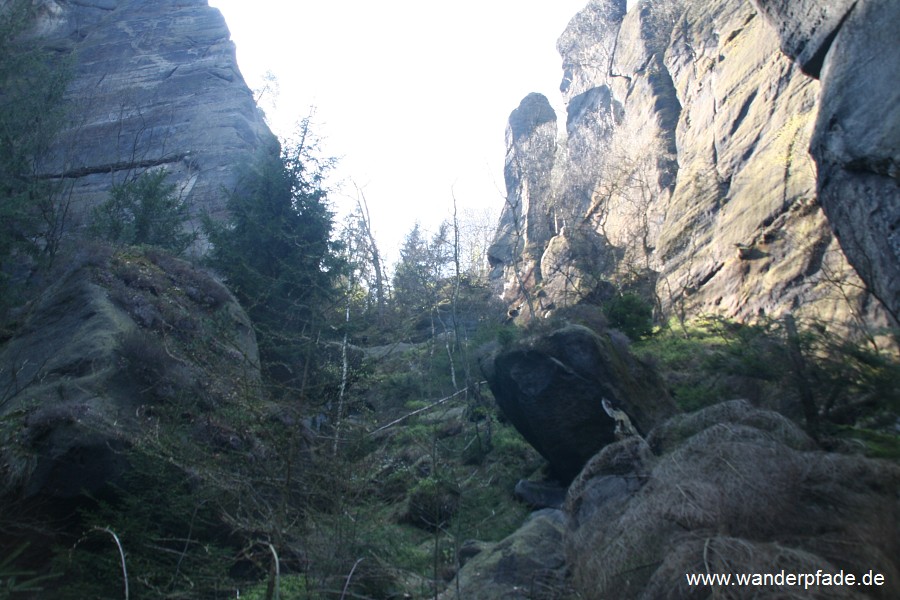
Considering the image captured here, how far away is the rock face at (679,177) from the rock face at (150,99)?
50.0 feet

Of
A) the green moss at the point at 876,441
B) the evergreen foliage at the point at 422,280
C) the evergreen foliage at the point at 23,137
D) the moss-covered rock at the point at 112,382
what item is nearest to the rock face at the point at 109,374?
the moss-covered rock at the point at 112,382

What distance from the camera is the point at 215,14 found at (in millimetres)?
40719

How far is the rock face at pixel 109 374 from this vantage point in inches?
266

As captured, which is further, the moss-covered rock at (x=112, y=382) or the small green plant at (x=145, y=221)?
the small green plant at (x=145, y=221)

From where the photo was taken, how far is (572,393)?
30.1 feet

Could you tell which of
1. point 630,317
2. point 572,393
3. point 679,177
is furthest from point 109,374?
point 679,177

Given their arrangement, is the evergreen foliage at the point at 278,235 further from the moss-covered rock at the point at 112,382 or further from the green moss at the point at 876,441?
the green moss at the point at 876,441

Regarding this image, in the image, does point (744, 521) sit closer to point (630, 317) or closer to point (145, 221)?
point (630, 317)

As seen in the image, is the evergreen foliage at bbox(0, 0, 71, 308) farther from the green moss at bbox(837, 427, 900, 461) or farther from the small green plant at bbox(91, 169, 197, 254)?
the green moss at bbox(837, 427, 900, 461)

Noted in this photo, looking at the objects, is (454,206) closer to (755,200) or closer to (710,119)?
(755,200)

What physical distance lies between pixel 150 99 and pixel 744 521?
1518 inches

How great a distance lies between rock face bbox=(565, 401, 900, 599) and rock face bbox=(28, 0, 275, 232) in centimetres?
2576

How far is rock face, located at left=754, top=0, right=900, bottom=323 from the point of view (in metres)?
8.03

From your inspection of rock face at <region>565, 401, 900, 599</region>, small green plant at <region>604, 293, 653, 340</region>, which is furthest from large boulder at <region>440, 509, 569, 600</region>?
small green plant at <region>604, 293, 653, 340</region>
